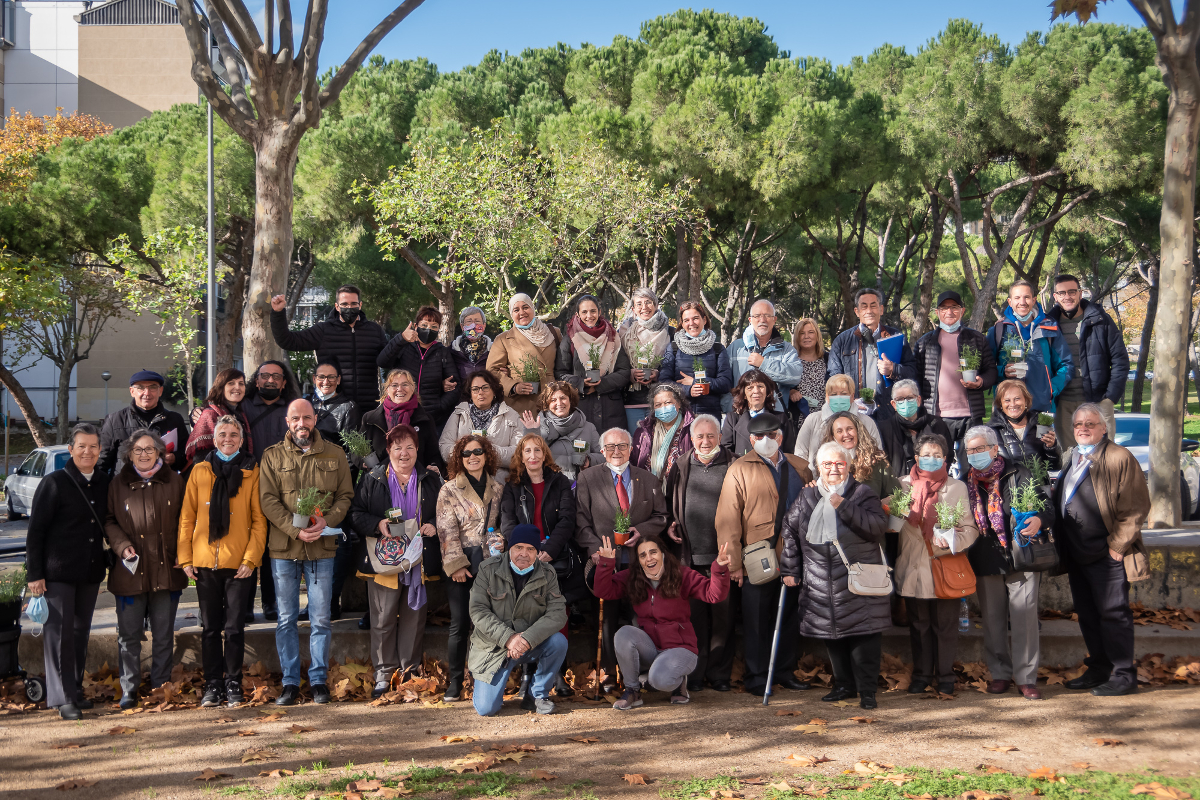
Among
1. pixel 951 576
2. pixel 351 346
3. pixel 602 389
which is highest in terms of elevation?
pixel 351 346

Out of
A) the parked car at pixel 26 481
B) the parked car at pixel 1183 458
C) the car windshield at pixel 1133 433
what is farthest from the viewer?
the parked car at pixel 26 481

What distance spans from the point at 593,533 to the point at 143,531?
3.08 m

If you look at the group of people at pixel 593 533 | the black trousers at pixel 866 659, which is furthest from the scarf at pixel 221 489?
the black trousers at pixel 866 659

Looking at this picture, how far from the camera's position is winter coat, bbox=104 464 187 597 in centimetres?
641

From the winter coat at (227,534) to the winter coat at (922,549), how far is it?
14.5 feet

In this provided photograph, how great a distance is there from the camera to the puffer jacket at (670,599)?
6449mm

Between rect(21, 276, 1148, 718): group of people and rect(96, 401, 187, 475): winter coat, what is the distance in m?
0.02

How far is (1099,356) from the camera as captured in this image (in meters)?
7.88

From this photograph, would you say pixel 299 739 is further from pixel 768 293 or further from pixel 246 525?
pixel 768 293

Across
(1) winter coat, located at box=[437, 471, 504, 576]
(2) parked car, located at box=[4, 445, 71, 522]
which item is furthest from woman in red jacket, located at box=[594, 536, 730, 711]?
(2) parked car, located at box=[4, 445, 71, 522]

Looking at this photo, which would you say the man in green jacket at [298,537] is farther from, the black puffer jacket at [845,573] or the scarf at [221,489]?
the black puffer jacket at [845,573]

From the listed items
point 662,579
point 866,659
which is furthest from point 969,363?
point 662,579

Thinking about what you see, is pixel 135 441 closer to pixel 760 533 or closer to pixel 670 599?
pixel 670 599

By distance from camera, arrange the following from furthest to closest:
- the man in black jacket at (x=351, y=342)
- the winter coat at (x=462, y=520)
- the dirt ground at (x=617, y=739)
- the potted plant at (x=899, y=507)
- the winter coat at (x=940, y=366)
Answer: the man in black jacket at (x=351, y=342), the winter coat at (x=940, y=366), the winter coat at (x=462, y=520), the potted plant at (x=899, y=507), the dirt ground at (x=617, y=739)
